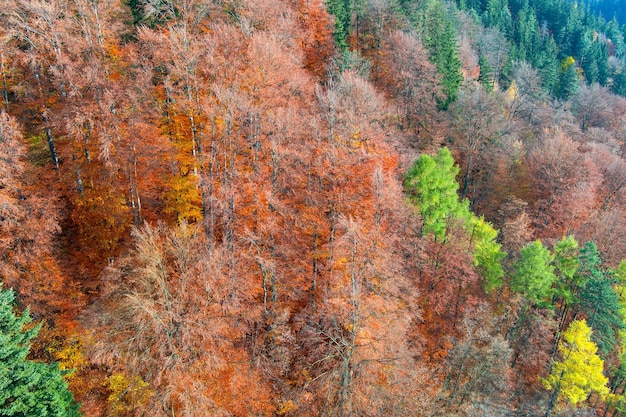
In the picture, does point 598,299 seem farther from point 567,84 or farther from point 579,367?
point 567,84

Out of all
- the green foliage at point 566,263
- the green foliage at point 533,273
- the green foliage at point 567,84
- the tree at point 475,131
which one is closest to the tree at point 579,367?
the green foliage at point 533,273

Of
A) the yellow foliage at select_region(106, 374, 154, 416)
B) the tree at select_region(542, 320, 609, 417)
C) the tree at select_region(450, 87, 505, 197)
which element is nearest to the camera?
the yellow foliage at select_region(106, 374, 154, 416)

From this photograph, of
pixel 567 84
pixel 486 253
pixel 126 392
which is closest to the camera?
pixel 126 392

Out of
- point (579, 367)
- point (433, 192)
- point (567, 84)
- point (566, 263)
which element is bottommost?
point (579, 367)

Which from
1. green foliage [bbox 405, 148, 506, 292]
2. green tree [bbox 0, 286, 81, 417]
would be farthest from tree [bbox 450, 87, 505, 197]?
green tree [bbox 0, 286, 81, 417]

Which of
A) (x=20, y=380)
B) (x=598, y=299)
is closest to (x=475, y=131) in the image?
(x=598, y=299)

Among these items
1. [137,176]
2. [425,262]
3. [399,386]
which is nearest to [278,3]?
[137,176]

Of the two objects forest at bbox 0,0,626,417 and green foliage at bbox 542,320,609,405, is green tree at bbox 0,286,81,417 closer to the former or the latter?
forest at bbox 0,0,626,417
